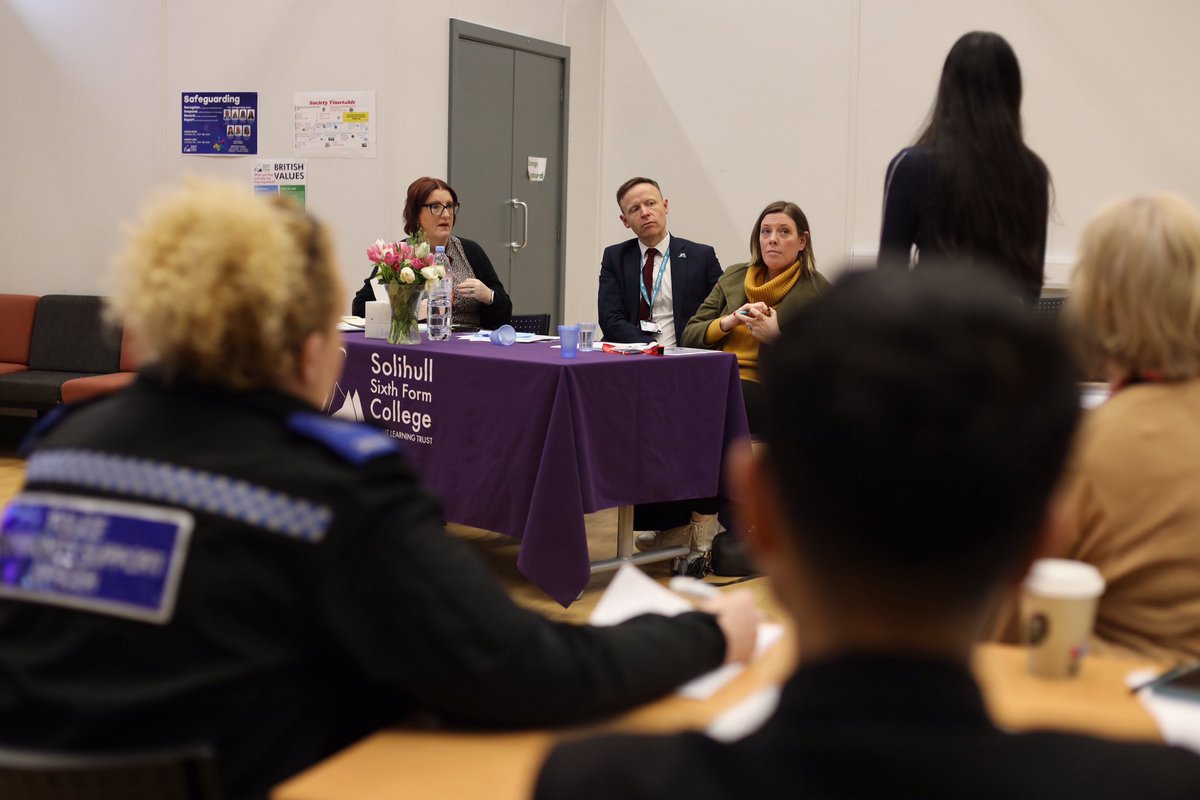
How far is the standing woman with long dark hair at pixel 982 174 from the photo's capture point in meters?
2.41

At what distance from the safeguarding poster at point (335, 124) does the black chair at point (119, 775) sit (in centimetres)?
549

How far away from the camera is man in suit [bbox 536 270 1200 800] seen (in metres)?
0.53

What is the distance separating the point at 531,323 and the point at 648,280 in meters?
0.54

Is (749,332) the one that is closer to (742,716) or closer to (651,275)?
(651,275)

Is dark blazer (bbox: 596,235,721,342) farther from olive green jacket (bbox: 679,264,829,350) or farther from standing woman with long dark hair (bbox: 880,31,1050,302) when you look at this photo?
standing woman with long dark hair (bbox: 880,31,1050,302)

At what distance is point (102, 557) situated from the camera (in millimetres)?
991

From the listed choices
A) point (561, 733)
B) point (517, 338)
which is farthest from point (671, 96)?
point (561, 733)

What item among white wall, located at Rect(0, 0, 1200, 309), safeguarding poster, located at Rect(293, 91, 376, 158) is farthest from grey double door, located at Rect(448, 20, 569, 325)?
safeguarding poster, located at Rect(293, 91, 376, 158)

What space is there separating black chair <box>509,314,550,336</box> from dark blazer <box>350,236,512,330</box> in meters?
0.04

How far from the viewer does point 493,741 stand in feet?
3.40

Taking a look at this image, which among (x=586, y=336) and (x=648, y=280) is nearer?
(x=586, y=336)

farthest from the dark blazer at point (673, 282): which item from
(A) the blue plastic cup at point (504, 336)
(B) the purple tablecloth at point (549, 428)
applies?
(B) the purple tablecloth at point (549, 428)

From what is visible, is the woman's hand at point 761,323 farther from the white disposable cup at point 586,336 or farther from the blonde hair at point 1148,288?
the blonde hair at point 1148,288

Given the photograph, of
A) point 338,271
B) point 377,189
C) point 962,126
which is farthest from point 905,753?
point 377,189
